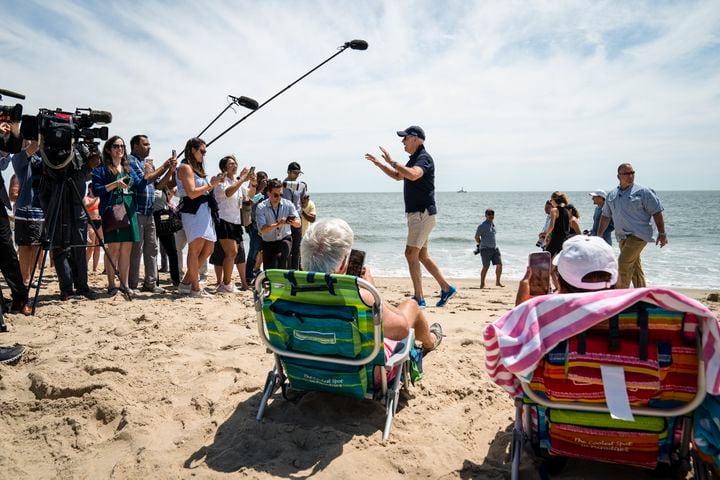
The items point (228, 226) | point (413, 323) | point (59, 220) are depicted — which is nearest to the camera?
point (413, 323)

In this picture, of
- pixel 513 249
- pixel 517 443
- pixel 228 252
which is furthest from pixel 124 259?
pixel 513 249

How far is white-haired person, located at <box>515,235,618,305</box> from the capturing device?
2082 millimetres

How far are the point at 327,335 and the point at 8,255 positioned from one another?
3510 millimetres

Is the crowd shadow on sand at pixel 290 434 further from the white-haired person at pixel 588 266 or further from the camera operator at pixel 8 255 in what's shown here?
the camera operator at pixel 8 255

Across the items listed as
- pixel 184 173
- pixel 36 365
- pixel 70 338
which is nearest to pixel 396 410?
pixel 36 365

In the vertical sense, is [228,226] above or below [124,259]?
above

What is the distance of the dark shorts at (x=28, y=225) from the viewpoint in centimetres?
524

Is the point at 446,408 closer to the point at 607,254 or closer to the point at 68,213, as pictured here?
the point at 607,254

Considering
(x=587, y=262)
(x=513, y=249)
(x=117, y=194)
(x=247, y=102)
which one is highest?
(x=247, y=102)

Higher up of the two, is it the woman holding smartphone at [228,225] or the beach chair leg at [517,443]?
the woman holding smartphone at [228,225]

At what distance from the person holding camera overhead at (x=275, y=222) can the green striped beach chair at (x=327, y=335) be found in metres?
3.65

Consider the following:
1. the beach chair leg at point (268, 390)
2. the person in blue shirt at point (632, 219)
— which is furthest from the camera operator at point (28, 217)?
the person in blue shirt at point (632, 219)

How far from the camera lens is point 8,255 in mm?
4262

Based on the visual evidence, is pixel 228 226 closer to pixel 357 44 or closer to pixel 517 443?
pixel 357 44
